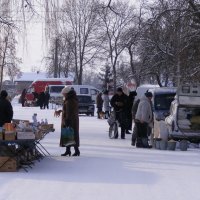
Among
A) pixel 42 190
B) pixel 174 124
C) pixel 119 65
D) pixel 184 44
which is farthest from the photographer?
pixel 119 65

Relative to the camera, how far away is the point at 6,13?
14.6 m

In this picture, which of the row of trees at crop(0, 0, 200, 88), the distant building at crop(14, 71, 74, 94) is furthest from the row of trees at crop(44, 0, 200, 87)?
the distant building at crop(14, 71, 74, 94)

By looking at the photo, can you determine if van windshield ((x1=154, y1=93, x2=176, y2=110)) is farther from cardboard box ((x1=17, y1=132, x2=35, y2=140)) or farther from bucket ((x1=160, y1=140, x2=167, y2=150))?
cardboard box ((x1=17, y1=132, x2=35, y2=140))

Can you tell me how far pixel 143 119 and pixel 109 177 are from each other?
683cm

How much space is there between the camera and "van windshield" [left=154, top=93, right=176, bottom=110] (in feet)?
85.9

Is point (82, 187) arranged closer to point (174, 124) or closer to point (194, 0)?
point (174, 124)

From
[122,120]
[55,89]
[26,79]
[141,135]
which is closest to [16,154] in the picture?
[141,135]

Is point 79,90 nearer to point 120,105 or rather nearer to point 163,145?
point 120,105

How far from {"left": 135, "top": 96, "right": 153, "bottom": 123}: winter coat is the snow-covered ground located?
140 cm

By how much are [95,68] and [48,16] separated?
213ft

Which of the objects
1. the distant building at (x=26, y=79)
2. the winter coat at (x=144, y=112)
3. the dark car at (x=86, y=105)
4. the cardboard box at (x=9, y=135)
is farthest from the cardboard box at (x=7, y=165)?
the distant building at (x=26, y=79)

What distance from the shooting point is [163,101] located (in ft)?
86.5

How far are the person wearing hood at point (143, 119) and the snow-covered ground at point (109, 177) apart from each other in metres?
1.19

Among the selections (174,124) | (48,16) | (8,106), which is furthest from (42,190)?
(174,124)
